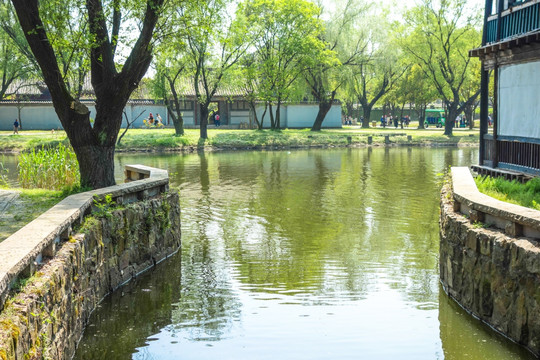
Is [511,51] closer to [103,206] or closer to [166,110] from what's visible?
[103,206]

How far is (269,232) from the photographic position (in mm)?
16000

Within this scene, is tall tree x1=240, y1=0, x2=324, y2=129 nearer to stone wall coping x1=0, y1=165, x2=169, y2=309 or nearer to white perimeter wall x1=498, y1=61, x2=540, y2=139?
white perimeter wall x1=498, y1=61, x2=540, y2=139

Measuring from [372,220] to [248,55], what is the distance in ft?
121

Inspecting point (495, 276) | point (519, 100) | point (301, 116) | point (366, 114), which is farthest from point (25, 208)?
point (366, 114)

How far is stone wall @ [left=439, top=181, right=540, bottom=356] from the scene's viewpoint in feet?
26.0

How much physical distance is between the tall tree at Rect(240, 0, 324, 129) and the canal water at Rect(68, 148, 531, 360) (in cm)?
3052

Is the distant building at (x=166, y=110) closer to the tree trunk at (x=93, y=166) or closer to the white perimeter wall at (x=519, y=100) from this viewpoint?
the white perimeter wall at (x=519, y=100)

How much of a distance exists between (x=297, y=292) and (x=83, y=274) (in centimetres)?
360

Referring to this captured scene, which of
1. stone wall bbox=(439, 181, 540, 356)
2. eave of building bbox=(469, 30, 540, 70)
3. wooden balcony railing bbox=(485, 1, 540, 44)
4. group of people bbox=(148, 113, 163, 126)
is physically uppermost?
wooden balcony railing bbox=(485, 1, 540, 44)

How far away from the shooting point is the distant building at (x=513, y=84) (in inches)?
594

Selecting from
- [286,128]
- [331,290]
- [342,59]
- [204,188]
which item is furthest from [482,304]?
[286,128]

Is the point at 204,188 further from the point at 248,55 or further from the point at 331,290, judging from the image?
the point at 248,55

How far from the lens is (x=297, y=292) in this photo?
1133cm

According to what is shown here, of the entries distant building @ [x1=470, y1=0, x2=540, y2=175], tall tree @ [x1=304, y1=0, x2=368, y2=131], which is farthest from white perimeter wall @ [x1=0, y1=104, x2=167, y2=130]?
distant building @ [x1=470, y1=0, x2=540, y2=175]
